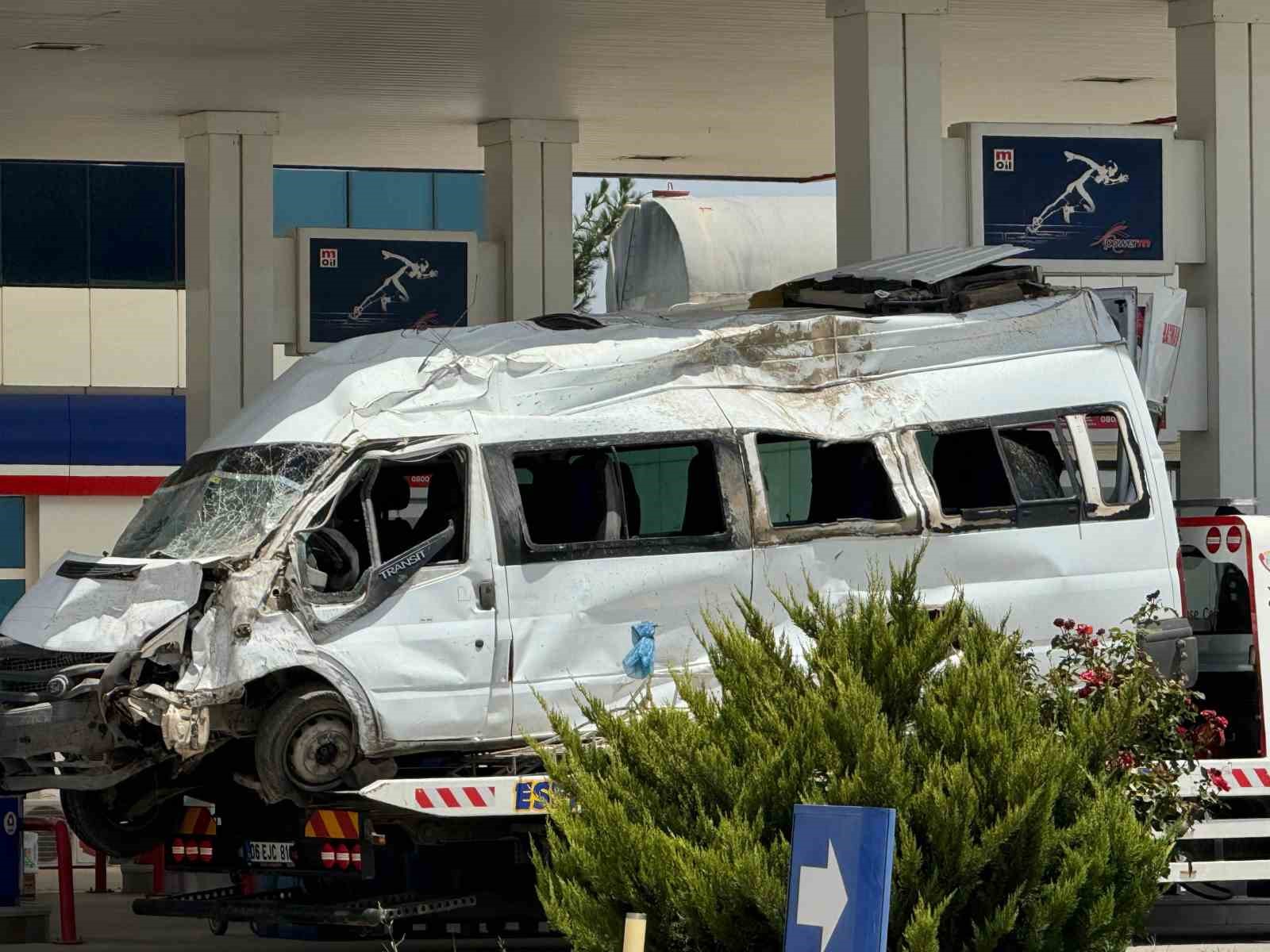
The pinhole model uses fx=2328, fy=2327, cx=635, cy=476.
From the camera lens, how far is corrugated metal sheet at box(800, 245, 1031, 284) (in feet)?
45.0

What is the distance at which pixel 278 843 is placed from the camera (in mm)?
12672

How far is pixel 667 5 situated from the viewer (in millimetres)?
18578

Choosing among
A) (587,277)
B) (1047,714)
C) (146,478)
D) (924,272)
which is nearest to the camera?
(1047,714)

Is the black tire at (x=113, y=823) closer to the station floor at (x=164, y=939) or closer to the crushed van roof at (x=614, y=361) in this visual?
the station floor at (x=164, y=939)

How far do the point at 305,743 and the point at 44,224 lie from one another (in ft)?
76.8

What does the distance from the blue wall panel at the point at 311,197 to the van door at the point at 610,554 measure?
2444 cm

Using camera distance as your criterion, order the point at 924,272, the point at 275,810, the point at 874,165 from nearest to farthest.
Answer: the point at 275,810 → the point at 924,272 → the point at 874,165

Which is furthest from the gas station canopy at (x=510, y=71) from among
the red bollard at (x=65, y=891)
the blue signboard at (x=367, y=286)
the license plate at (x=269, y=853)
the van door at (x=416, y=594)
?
the license plate at (x=269, y=853)

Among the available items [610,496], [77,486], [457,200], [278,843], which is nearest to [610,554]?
[610,496]

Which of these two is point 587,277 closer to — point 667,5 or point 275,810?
point 667,5

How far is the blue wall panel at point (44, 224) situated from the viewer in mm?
33500

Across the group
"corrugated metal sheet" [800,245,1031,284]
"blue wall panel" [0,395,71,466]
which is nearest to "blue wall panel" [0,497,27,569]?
"blue wall panel" [0,395,71,466]

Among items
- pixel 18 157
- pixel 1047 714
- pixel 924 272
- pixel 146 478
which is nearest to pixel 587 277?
pixel 146 478

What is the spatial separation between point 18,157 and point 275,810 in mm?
15667
